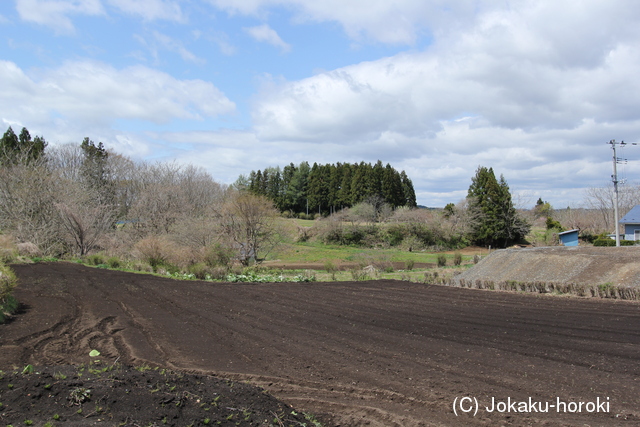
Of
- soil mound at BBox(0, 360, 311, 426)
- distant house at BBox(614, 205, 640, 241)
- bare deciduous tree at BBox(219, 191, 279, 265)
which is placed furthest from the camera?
distant house at BBox(614, 205, 640, 241)

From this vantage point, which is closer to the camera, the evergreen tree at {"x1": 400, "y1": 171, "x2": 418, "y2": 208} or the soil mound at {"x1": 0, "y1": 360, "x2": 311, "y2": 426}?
the soil mound at {"x1": 0, "y1": 360, "x2": 311, "y2": 426}

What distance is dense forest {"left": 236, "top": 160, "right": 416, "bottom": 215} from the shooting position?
6669 centimetres

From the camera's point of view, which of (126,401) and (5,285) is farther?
(5,285)

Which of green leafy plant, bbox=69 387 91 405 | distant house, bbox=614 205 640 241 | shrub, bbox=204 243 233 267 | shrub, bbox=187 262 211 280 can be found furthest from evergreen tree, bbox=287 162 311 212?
green leafy plant, bbox=69 387 91 405

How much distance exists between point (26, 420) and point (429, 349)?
650 centimetres

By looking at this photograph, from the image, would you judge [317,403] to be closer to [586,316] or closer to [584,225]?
[586,316]

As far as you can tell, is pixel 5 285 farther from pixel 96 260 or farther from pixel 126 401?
pixel 96 260

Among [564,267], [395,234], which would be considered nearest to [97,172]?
[395,234]

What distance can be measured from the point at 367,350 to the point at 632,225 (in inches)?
1923

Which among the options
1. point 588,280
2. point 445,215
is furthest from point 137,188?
point 588,280

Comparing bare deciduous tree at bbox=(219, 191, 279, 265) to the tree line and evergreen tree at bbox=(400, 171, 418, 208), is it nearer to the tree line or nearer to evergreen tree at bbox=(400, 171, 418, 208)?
the tree line

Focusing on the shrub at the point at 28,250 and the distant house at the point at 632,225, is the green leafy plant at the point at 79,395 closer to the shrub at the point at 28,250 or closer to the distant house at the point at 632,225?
the shrub at the point at 28,250

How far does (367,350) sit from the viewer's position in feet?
26.6

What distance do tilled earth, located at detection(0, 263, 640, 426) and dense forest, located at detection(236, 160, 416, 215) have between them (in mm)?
46355
